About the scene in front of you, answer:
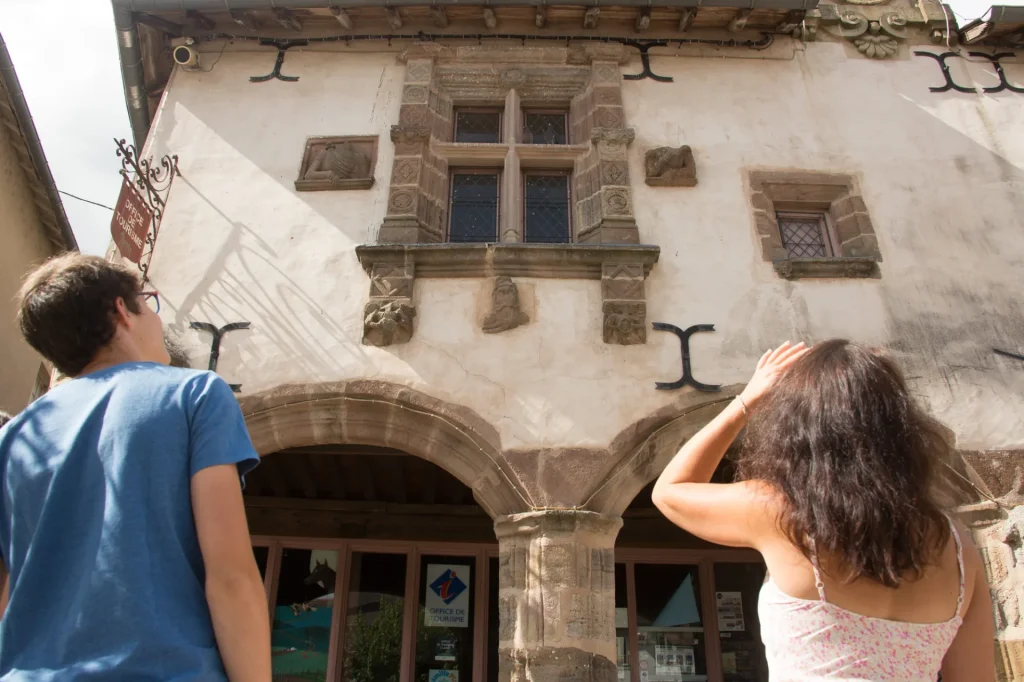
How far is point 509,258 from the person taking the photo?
4.60 m

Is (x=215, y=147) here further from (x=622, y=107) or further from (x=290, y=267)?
(x=622, y=107)

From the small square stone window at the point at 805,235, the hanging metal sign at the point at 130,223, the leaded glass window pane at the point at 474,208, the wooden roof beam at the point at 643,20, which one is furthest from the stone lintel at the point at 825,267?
the hanging metal sign at the point at 130,223

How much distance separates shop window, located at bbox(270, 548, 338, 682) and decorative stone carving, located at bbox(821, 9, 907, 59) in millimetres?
5811

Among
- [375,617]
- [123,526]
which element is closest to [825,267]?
[375,617]

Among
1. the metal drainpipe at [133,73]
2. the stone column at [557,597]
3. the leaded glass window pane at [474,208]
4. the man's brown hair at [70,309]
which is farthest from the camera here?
the metal drainpipe at [133,73]

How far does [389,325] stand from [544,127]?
2279 millimetres

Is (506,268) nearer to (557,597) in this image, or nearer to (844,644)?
(557,597)

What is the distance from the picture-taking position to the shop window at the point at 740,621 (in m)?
5.58

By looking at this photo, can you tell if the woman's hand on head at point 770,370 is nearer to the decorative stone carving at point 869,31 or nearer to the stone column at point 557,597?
the stone column at point 557,597

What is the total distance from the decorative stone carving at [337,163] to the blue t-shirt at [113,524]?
3917 mm

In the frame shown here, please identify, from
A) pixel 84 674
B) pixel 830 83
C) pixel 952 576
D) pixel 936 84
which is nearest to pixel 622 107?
pixel 830 83

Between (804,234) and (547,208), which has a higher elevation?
(547,208)

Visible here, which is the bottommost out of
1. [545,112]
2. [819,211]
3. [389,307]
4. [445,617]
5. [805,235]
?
[445,617]

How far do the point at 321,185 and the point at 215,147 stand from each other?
922 millimetres
